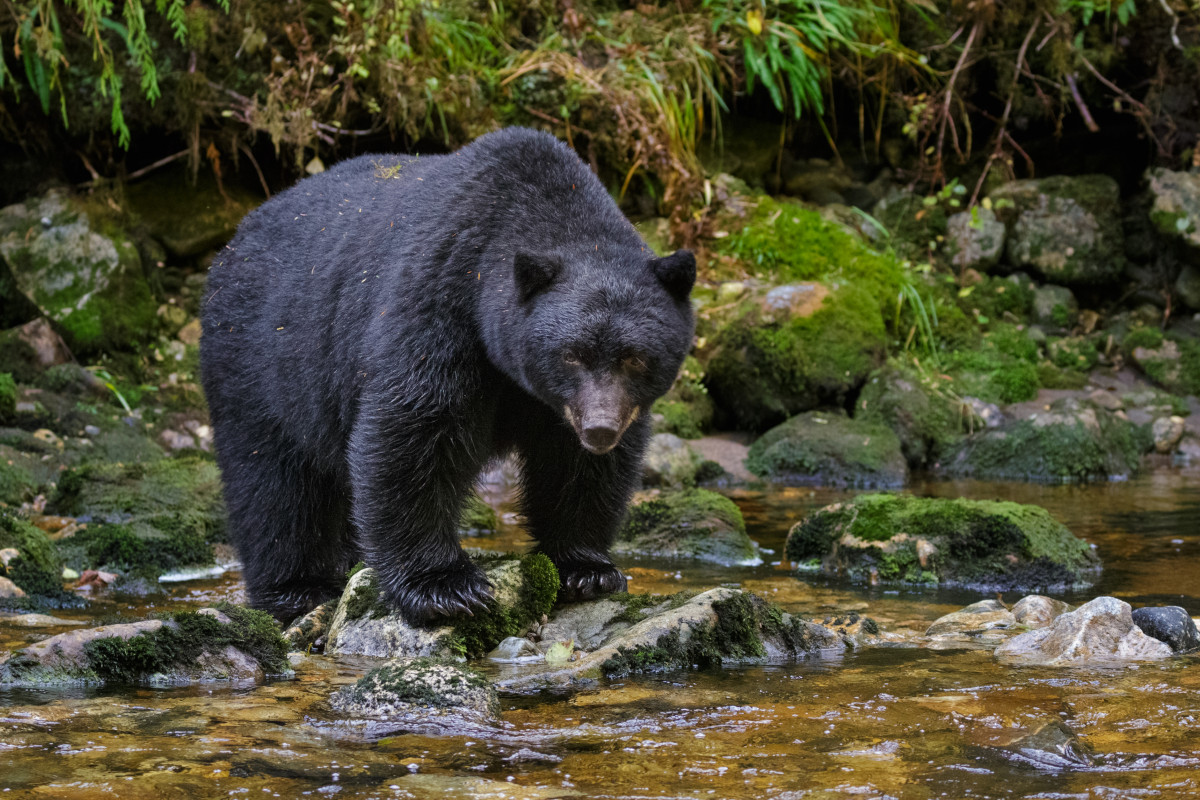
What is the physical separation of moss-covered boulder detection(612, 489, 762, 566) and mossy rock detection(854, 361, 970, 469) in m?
3.81

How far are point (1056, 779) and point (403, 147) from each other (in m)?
9.81

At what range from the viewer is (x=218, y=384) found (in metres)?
6.09

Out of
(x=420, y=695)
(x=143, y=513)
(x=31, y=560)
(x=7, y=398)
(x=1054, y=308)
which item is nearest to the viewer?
(x=420, y=695)

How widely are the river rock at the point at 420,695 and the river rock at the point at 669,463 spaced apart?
5.61 meters

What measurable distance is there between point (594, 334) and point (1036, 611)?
8.26 feet

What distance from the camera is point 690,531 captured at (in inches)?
300

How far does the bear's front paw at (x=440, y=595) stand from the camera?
4762 mm

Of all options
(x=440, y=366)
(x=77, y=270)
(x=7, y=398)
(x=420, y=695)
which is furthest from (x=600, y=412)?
(x=77, y=270)

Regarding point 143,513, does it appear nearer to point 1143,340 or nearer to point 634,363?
point 634,363

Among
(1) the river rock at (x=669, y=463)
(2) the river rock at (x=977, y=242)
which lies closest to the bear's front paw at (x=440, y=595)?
(1) the river rock at (x=669, y=463)

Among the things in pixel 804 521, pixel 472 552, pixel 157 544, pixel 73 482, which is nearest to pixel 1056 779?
pixel 472 552

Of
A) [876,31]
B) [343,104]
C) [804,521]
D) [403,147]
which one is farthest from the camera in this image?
[876,31]

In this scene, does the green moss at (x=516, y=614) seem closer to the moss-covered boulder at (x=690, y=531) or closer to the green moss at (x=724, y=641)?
the green moss at (x=724, y=641)

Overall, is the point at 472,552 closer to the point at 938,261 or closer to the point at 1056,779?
the point at 1056,779
